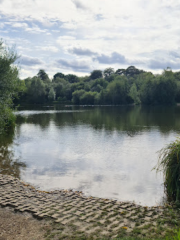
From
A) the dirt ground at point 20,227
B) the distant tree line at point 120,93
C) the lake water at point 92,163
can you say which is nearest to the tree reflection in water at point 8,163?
the lake water at point 92,163

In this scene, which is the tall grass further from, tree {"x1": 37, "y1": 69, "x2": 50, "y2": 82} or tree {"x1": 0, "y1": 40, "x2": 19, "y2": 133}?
tree {"x1": 37, "y1": 69, "x2": 50, "y2": 82}

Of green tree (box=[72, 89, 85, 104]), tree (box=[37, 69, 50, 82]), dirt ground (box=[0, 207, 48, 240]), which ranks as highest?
tree (box=[37, 69, 50, 82])

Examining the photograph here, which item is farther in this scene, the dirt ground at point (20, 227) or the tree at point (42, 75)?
the tree at point (42, 75)

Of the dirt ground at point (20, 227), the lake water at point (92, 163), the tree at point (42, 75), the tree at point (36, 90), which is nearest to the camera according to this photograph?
the dirt ground at point (20, 227)

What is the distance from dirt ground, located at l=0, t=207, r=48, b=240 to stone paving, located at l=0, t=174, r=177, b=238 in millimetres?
365

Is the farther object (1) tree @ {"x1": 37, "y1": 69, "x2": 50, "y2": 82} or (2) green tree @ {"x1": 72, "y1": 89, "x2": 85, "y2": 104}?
(1) tree @ {"x1": 37, "y1": 69, "x2": 50, "y2": 82}

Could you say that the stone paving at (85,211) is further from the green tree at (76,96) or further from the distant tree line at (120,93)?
the green tree at (76,96)

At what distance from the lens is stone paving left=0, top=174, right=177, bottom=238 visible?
27.3ft

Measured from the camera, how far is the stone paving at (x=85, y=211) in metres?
8.33

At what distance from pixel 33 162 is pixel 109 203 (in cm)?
1035

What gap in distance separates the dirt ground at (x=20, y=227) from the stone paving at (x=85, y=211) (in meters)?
0.36

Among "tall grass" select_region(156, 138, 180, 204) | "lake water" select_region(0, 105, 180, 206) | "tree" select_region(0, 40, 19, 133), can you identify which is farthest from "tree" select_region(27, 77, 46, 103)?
"tall grass" select_region(156, 138, 180, 204)

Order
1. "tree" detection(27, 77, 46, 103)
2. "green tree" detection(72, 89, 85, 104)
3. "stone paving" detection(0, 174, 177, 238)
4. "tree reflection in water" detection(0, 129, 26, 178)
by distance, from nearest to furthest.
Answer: "stone paving" detection(0, 174, 177, 238), "tree reflection in water" detection(0, 129, 26, 178), "tree" detection(27, 77, 46, 103), "green tree" detection(72, 89, 85, 104)

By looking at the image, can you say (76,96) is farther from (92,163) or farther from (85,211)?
(85,211)
